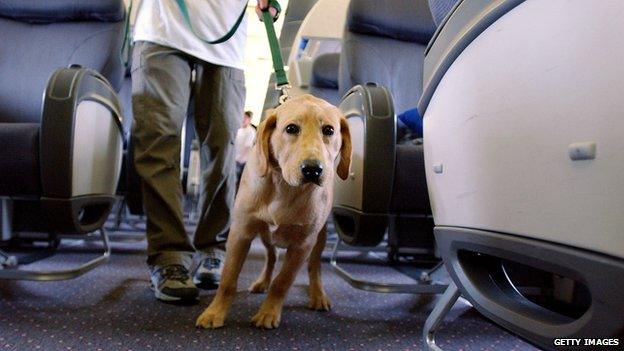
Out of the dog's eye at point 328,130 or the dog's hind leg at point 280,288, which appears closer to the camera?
the dog's eye at point 328,130

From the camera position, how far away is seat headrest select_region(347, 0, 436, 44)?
2391mm

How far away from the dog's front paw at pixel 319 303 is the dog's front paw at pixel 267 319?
0.29 metres

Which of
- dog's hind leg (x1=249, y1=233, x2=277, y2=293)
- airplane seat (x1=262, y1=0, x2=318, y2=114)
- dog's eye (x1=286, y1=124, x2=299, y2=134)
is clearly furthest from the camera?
airplane seat (x1=262, y1=0, x2=318, y2=114)

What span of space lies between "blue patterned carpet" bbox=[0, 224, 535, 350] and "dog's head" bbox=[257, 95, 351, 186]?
476 mm

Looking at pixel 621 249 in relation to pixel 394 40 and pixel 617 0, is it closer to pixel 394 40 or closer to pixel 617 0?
pixel 617 0

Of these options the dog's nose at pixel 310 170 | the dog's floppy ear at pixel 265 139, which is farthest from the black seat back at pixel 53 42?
the dog's nose at pixel 310 170

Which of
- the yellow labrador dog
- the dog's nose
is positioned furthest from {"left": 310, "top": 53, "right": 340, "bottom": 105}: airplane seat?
the dog's nose

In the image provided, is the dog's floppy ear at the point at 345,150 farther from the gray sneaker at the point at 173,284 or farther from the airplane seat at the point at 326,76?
the airplane seat at the point at 326,76

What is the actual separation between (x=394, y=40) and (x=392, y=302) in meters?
1.49

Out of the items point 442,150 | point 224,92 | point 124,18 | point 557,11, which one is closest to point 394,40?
point 224,92

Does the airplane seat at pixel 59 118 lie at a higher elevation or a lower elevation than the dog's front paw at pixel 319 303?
higher

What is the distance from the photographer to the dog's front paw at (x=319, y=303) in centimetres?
163

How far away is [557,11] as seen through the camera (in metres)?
0.57

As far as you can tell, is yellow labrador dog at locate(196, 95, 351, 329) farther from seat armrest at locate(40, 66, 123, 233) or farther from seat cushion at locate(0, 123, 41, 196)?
seat cushion at locate(0, 123, 41, 196)
